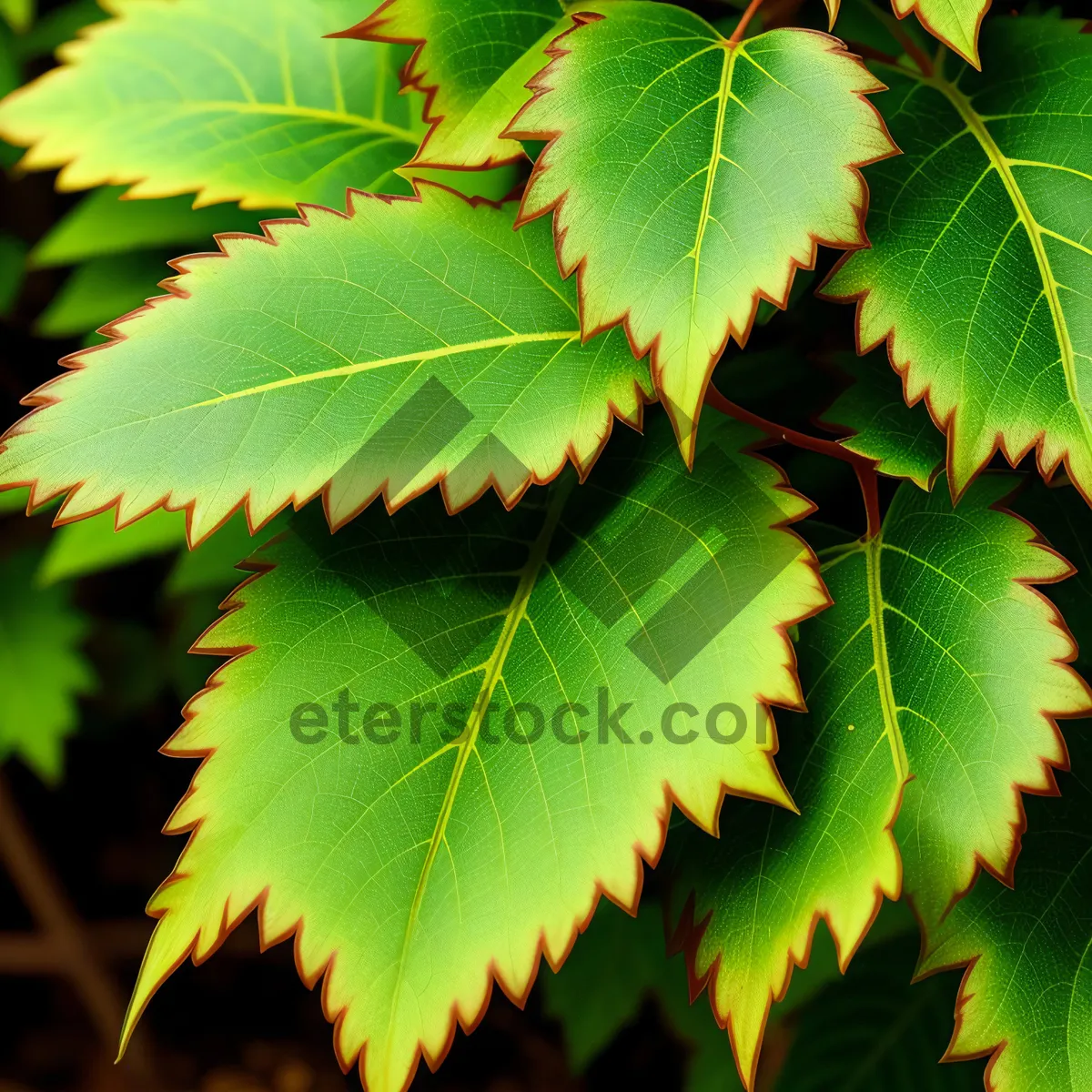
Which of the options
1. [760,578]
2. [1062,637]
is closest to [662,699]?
[760,578]

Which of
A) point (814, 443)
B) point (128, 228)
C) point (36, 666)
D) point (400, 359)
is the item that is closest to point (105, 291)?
point (128, 228)

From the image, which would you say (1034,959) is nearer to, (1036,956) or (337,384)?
(1036,956)

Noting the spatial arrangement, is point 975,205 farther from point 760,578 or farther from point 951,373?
point 760,578

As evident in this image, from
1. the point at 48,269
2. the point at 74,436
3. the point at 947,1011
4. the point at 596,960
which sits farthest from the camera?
the point at 48,269

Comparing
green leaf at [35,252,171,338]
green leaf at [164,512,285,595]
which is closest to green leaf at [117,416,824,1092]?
green leaf at [164,512,285,595]

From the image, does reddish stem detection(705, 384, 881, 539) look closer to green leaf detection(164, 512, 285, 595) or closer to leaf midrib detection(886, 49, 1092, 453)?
leaf midrib detection(886, 49, 1092, 453)

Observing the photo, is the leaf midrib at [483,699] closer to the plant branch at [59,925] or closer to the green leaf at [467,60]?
the green leaf at [467,60]

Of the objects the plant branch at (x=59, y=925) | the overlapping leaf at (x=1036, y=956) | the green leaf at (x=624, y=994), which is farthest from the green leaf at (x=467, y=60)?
the plant branch at (x=59, y=925)
